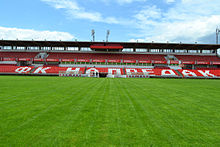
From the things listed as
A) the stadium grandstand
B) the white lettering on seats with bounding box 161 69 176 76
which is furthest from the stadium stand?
the white lettering on seats with bounding box 161 69 176 76

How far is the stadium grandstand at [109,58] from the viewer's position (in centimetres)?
4250

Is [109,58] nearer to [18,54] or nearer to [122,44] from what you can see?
[122,44]

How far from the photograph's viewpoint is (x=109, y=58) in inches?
1945

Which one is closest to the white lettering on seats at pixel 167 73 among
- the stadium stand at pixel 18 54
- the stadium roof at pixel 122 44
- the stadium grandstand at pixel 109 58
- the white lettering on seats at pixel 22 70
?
the stadium grandstand at pixel 109 58

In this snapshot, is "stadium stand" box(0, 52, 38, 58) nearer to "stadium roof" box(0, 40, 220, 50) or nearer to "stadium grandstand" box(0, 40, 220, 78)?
"stadium grandstand" box(0, 40, 220, 78)

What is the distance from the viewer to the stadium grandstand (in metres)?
42.5

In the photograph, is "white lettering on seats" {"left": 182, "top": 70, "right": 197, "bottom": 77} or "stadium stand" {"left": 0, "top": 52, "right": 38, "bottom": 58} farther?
"stadium stand" {"left": 0, "top": 52, "right": 38, "bottom": 58}

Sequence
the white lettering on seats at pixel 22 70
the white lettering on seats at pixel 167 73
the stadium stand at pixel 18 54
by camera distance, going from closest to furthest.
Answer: the white lettering on seats at pixel 22 70 → the white lettering on seats at pixel 167 73 → the stadium stand at pixel 18 54

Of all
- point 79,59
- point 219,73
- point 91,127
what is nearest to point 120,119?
point 91,127

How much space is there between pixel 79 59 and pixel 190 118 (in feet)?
151

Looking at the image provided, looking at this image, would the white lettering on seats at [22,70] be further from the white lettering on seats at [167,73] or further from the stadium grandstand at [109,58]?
the white lettering on seats at [167,73]

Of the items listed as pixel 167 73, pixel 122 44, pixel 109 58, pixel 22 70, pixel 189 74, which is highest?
pixel 122 44

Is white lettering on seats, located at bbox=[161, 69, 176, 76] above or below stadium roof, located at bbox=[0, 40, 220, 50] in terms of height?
below

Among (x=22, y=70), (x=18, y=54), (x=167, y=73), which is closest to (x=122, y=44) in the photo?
(x=167, y=73)
